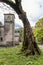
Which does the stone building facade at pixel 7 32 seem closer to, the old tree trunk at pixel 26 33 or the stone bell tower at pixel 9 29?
the stone bell tower at pixel 9 29

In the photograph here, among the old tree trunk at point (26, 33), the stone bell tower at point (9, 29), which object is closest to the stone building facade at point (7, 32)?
the stone bell tower at point (9, 29)

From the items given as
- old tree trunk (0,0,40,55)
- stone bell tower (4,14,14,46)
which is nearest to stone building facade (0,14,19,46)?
stone bell tower (4,14,14,46)

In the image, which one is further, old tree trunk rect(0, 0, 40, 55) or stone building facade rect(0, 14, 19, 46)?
stone building facade rect(0, 14, 19, 46)

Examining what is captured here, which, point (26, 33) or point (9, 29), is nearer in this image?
point (26, 33)

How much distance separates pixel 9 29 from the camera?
32.0m

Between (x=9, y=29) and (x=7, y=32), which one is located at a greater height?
(x=9, y=29)

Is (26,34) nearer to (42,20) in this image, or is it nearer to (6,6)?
(6,6)

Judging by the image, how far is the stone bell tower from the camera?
1249 inches

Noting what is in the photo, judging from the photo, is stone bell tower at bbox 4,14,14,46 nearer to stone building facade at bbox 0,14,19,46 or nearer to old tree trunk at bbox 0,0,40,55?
stone building facade at bbox 0,14,19,46

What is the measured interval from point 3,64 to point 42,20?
31500mm

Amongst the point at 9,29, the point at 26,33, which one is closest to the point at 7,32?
the point at 9,29

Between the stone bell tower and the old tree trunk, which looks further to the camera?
the stone bell tower

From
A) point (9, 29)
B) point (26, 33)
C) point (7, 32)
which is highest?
point (9, 29)

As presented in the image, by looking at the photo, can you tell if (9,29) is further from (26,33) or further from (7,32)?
(26,33)
